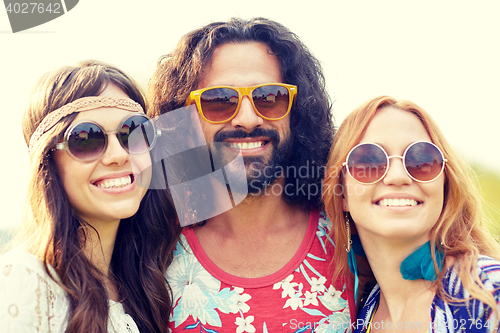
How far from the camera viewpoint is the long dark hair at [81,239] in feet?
6.55

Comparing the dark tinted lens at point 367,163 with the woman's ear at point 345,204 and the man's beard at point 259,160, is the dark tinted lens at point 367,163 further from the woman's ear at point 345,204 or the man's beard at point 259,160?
the man's beard at point 259,160

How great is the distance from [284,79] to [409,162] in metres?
1.57

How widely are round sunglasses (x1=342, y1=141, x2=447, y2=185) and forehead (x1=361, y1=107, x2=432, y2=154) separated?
47 mm

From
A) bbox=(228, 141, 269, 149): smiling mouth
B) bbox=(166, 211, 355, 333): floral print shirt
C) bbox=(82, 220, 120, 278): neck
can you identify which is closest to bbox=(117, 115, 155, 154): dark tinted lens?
bbox=(82, 220, 120, 278): neck

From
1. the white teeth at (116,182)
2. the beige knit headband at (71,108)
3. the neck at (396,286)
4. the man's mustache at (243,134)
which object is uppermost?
the beige knit headband at (71,108)

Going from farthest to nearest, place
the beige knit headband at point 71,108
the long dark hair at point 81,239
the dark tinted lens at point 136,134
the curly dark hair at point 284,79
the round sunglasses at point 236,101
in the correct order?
the curly dark hair at point 284,79
the round sunglasses at point 236,101
the dark tinted lens at point 136,134
the beige knit headband at point 71,108
the long dark hair at point 81,239

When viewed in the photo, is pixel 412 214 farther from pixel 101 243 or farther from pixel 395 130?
pixel 101 243

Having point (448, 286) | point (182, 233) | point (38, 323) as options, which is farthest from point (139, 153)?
point (448, 286)

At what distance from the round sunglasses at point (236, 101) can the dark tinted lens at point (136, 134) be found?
2.16 feet

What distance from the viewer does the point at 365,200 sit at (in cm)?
219

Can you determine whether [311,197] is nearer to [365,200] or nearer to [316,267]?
[316,267]

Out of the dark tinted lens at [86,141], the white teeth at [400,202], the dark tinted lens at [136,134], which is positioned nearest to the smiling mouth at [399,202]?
the white teeth at [400,202]
